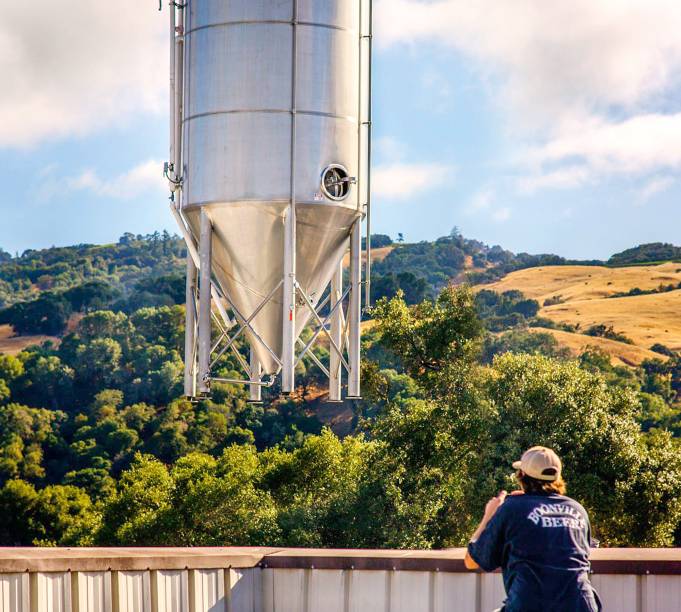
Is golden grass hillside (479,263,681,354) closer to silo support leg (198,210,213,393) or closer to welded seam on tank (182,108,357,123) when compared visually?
silo support leg (198,210,213,393)

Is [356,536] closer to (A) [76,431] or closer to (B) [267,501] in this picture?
(B) [267,501]

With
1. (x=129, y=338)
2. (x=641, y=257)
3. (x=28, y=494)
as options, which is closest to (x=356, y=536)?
(x=28, y=494)

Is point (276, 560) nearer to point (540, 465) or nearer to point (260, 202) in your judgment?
point (540, 465)

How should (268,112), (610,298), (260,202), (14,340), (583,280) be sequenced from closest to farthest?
(268,112) < (260,202) < (610,298) < (14,340) < (583,280)

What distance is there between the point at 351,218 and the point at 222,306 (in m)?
2.68

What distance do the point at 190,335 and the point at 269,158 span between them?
344 centimetres

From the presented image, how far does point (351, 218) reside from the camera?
61.9 feet

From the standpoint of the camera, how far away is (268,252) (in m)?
18.3

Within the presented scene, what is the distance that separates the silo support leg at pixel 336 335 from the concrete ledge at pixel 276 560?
7501 millimetres

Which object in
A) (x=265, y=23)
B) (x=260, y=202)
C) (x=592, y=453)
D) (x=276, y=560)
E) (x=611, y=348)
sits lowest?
(x=592, y=453)

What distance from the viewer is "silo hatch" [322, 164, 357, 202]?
17.9 m

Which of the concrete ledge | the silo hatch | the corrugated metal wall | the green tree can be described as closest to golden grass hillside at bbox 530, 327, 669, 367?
the green tree

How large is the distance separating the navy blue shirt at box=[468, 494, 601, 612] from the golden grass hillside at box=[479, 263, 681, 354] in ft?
359

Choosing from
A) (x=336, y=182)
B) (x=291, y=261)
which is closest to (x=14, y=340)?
(x=291, y=261)
